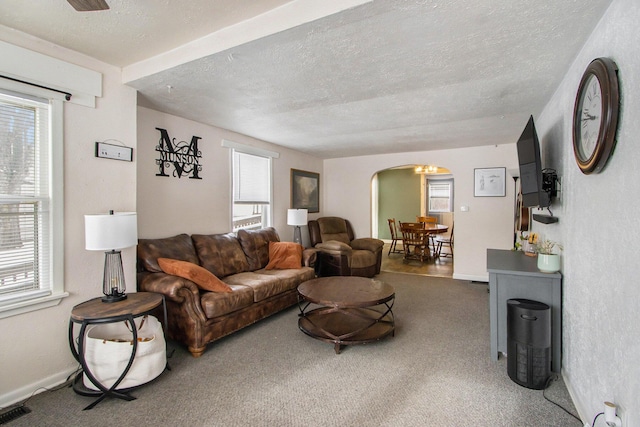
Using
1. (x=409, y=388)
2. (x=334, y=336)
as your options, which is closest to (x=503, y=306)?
(x=409, y=388)

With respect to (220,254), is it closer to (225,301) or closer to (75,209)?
(225,301)

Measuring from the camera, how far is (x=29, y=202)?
2.14 m

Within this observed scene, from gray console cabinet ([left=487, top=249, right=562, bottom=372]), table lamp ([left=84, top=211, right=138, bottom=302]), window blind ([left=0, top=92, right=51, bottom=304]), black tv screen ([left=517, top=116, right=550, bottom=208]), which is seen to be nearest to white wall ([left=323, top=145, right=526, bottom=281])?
black tv screen ([left=517, top=116, right=550, bottom=208])

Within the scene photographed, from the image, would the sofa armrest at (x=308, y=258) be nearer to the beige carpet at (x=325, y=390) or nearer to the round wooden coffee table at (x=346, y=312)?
the round wooden coffee table at (x=346, y=312)

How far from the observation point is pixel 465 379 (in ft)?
7.51

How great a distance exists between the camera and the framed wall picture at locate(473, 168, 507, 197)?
16.6 ft

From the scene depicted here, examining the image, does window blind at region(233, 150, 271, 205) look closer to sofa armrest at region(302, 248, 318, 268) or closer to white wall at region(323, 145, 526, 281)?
sofa armrest at region(302, 248, 318, 268)

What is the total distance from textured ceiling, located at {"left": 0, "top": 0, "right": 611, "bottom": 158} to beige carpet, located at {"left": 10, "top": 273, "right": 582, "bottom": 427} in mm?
2326

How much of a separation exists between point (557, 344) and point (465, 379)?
0.77m

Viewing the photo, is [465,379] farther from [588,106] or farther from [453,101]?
[453,101]

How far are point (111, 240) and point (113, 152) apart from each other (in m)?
0.87

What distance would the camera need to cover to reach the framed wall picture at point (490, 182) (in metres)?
5.07

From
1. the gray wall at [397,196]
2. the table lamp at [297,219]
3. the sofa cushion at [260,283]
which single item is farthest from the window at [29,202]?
the gray wall at [397,196]

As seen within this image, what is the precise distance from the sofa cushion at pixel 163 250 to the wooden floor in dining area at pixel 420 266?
155 inches
